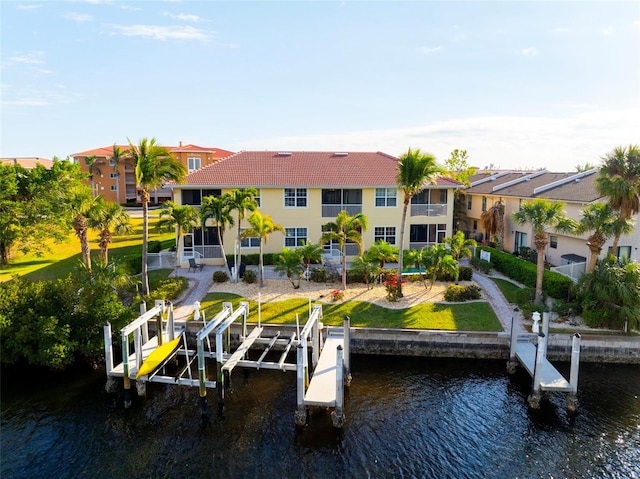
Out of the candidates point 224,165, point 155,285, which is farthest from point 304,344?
point 224,165

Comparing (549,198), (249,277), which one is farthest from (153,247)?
(549,198)

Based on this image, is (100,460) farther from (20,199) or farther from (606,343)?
(20,199)

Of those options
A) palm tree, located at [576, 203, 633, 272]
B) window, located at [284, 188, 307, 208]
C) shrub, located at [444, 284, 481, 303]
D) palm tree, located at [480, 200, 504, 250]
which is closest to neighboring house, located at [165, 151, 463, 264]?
window, located at [284, 188, 307, 208]

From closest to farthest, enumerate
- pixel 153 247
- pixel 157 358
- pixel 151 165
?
pixel 157 358 → pixel 151 165 → pixel 153 247

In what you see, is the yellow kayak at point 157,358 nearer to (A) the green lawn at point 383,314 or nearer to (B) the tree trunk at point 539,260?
(A) the green lawn at point 383,314

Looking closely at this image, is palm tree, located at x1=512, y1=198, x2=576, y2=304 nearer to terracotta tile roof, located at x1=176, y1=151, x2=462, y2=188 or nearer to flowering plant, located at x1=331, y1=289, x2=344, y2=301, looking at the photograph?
terracotta tile roof, located at x1=176, y1=151, x2=462, y2=188

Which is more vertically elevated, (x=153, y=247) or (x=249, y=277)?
(x=153, y=247)

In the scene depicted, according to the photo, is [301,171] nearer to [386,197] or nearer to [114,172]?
[386,197]
